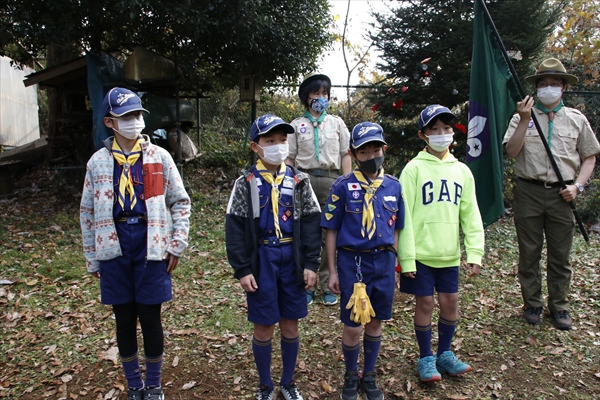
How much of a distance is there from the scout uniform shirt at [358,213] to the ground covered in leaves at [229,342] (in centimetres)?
120

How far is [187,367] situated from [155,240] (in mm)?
1373

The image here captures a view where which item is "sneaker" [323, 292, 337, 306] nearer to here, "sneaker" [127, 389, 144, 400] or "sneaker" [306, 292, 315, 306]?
"sneaker" [306, 292, 315, 306]

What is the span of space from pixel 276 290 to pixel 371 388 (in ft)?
3.25

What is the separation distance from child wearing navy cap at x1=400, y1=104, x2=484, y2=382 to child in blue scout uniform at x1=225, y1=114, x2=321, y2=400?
795 mm

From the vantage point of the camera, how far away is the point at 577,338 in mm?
4273

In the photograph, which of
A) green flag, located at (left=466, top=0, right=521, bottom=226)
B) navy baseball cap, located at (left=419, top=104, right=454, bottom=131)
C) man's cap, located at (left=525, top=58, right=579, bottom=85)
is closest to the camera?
navy baseball cap, located at (left=419, top=104, right=454, bottom=131)

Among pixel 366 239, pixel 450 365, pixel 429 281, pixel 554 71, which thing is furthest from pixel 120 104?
pixel 554 71

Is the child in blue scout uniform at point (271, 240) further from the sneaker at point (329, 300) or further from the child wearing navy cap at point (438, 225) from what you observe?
the sneaker at point (329, 300)

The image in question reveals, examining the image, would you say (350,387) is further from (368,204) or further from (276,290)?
(368,204)

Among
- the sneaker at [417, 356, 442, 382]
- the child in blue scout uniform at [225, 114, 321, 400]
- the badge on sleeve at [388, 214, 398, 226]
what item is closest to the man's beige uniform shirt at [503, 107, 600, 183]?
the badge on sleeve at [388, 214, 398, 226]

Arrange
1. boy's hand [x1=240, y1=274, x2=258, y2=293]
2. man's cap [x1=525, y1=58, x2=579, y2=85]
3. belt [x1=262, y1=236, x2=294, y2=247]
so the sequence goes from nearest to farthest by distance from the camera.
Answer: boy's hand [x1=240, y1=274, x2=258, y2=293]
belt [x1=262, y1=236, x2=294, y2=247]
man's cap [x1=525, y1=58, x2=579, y2=85]

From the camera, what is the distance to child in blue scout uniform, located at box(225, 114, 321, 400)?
306 cm

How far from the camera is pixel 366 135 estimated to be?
10.3 ft

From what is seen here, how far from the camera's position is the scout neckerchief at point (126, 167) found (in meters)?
3.04
